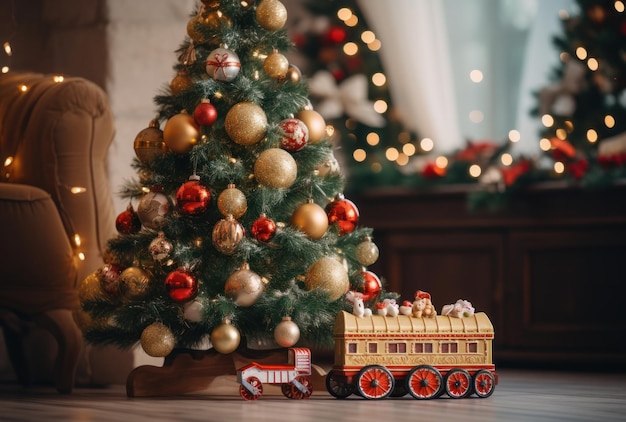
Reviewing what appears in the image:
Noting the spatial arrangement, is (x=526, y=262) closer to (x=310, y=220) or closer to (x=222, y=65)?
(x=310, y=220)

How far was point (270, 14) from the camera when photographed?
116 inches

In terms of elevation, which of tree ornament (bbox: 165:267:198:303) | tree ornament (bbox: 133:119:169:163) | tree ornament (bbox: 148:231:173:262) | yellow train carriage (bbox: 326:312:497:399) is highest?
tree ornament (bbox: 133:119:169:163)

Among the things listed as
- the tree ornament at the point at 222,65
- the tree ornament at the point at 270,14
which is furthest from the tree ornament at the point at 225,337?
the tree ornament at the point at 270,14

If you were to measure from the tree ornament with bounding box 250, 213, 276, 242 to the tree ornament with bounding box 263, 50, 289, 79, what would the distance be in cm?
44

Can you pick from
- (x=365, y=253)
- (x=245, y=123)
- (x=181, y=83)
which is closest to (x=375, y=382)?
(x=365, y=253)

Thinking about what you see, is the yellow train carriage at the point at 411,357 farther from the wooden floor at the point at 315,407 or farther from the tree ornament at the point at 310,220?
the tree ornament at the point at 310,220

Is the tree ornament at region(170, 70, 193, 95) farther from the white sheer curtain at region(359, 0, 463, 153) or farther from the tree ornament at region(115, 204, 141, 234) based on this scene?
the white sheer curtain at region(359, 0, 463, 153)

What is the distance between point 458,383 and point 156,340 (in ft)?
2.68

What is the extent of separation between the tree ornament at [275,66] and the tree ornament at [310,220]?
39cm

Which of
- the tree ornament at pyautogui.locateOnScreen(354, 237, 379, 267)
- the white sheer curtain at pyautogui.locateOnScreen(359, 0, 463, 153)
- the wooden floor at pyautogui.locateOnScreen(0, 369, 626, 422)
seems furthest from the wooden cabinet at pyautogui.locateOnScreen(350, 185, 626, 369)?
the tree ornament at pyautogui.locateOnScreen(354, 237, 379, 267)

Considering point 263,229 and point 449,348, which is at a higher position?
point 263,229

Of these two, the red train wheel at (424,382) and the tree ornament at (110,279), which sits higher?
the tree ornament at (110,279)

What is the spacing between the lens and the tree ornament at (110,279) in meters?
2.91

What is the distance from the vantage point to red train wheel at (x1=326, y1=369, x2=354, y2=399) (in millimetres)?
2746
